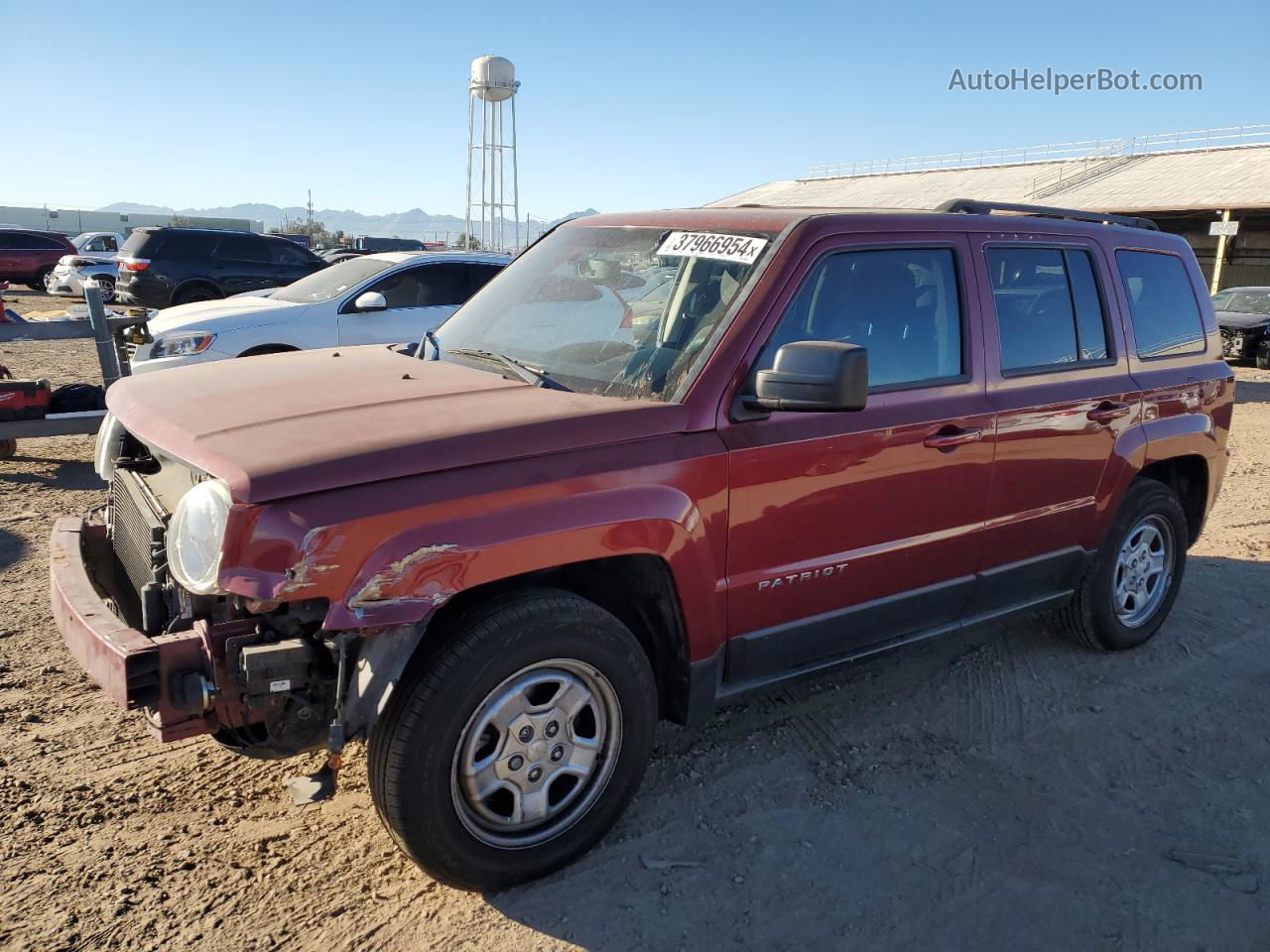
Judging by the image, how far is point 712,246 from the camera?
3.44 metres

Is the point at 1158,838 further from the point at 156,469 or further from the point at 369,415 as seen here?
the point at 156,469

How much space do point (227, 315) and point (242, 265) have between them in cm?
940

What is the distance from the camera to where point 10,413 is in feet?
23.0

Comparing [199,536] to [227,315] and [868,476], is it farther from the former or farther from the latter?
[227,315]

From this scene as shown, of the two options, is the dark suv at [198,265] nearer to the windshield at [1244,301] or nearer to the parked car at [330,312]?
the parked car at [330,312]

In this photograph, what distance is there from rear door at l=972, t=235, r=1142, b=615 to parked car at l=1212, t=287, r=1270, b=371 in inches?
612

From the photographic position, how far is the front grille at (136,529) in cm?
285

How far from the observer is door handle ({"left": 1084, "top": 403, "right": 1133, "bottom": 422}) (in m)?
4.16

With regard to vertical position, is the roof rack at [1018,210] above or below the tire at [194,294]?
above

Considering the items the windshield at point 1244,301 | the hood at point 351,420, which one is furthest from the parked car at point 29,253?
the windshield at point 1244,301

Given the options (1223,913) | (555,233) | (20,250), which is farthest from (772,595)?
(20,250)

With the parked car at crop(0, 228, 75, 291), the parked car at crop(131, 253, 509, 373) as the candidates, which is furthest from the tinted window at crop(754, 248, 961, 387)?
the parked car at crop(0, 228, 75, 291)

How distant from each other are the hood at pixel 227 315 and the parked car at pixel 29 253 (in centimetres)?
2147

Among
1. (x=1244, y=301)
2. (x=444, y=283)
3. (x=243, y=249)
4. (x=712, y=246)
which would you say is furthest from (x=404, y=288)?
(x=1244, y=301)
